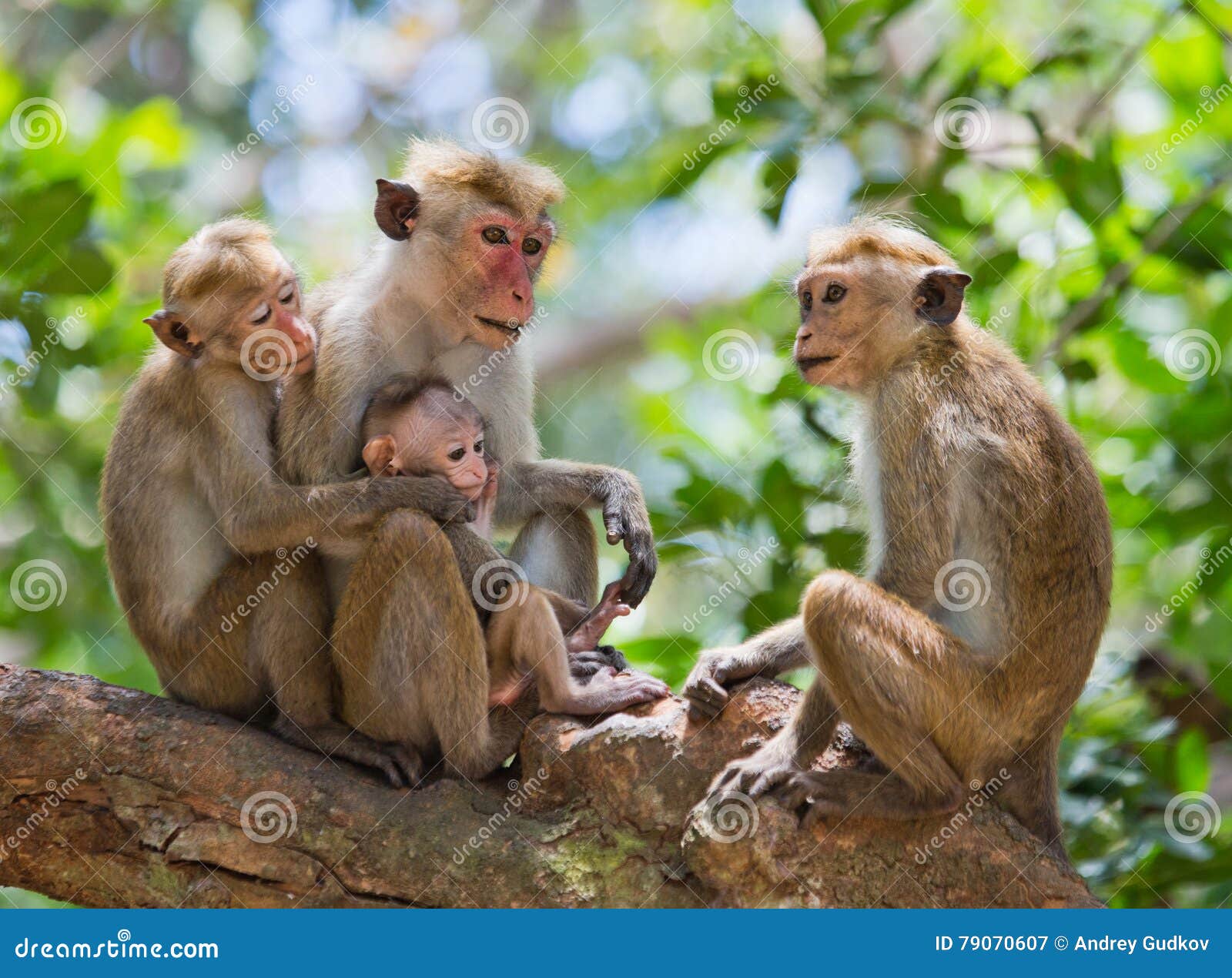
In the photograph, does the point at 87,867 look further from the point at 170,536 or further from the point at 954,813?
the point at 954,813

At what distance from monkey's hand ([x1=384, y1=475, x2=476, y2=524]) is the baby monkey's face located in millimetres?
97

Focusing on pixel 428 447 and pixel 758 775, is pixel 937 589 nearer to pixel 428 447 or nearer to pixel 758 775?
pixel 758 775

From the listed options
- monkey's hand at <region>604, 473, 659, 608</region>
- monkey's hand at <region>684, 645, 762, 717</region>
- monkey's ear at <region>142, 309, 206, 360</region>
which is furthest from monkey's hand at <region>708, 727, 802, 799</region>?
monkey's ear at <region>142, 309, 206, 360</region>

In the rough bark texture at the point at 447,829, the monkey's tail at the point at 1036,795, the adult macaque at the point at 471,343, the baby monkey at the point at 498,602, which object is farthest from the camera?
the adult macaque at the point at 471,343

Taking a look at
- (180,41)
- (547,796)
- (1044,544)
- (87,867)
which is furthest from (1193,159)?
(180,41)

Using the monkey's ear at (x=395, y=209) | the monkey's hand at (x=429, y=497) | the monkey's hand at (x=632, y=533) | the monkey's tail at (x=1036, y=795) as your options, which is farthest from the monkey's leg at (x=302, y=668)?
the monkey's tail at (x=1036, y=795)

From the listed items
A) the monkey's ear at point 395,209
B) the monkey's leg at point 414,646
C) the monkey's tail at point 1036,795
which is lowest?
the monkey's leg at point 414,646

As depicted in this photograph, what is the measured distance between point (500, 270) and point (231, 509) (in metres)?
2.07

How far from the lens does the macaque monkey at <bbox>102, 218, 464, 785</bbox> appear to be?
6.73 metres

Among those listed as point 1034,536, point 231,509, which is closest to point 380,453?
point 231,509

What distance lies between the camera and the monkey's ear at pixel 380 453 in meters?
7.04

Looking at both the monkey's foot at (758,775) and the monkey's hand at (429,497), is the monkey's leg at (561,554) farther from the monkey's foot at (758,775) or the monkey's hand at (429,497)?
the monkey's foot at (758,775)

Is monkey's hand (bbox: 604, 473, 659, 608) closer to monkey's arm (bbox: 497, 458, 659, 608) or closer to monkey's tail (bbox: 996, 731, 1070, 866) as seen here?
monkey's arm (bbox: 497, 458, 659, 608)

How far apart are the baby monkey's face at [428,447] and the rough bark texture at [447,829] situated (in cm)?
155
